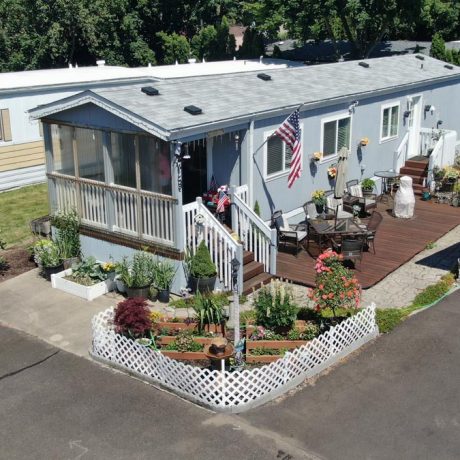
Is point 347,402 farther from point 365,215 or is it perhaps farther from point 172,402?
point 365,215

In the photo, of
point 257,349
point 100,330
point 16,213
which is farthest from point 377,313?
point 16,213

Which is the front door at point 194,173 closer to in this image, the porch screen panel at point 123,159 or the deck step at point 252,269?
the porch screen panel at point 123,159

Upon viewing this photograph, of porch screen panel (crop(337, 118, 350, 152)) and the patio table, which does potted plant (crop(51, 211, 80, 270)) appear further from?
porch screen panel (crop(337, 118, 350, 152))

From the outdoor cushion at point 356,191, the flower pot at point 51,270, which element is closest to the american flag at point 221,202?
the flower pot at point 51,270

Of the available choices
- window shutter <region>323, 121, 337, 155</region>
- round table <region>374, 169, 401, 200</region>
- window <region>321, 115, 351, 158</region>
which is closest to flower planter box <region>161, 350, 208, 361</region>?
window <region>321, 115, 351, 158</region>

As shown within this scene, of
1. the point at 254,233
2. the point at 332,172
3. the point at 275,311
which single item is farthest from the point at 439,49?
the point at 275,311

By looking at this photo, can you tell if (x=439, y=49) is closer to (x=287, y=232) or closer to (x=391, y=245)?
(x=391, y=245)
